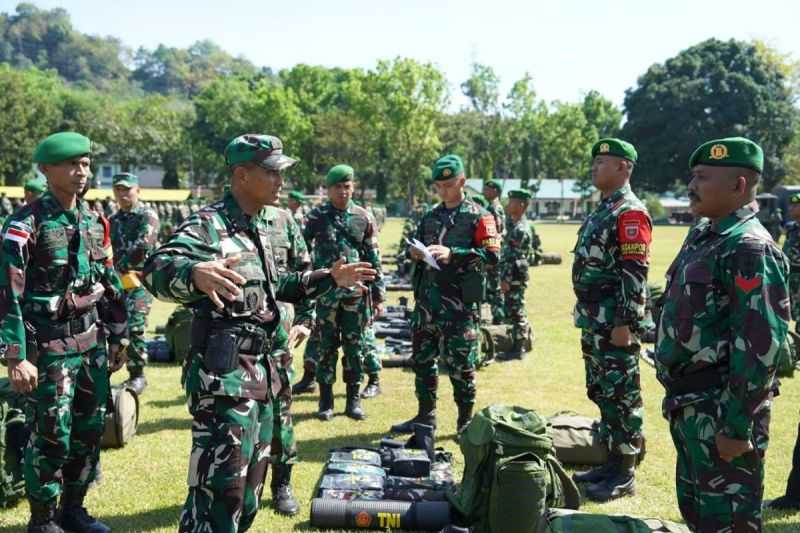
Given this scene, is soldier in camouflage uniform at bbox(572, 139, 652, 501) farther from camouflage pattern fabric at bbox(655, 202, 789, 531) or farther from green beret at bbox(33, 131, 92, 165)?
green beret at bbox(33, 131, 92, 165)

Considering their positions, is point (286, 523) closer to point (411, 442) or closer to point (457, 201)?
point (411, 442)

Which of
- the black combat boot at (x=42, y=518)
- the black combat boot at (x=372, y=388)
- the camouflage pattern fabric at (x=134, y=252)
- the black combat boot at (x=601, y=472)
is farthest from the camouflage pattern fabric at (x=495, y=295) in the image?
the black combat boot at (x=42, y=518)

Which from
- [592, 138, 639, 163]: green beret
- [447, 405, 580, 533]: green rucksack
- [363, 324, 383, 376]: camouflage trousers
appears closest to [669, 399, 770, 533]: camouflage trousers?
[447, 405, 580, 533]: green rucksack

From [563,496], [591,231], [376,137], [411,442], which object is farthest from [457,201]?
[376,137]

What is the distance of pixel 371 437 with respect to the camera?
21.8 feet

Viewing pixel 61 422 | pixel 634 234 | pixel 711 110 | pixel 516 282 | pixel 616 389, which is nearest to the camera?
pixel 61 422

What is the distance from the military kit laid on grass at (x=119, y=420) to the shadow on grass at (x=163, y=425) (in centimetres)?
35

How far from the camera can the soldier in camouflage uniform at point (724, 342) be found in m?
3.09

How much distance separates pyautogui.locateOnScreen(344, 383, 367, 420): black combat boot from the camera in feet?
23.6

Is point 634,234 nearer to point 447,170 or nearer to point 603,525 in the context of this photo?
point 447,170

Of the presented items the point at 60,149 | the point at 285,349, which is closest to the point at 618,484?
the point at 285,349

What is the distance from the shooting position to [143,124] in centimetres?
6581

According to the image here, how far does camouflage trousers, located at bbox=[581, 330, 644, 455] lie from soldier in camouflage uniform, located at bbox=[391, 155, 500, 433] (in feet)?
4.14

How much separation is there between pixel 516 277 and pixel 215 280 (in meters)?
7.73
